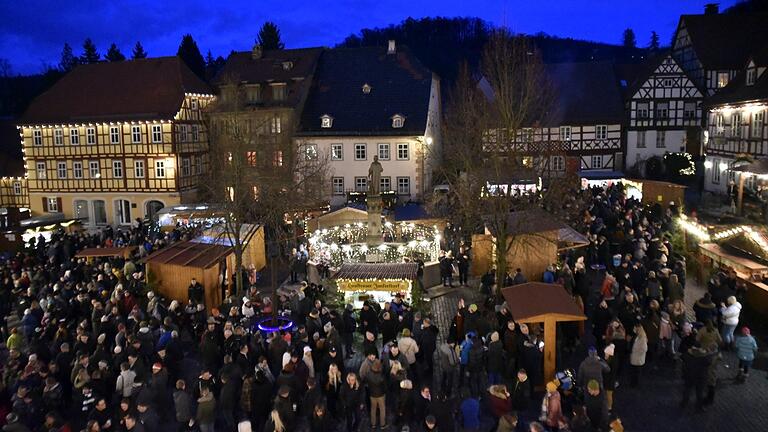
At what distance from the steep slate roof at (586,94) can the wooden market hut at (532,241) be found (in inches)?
896

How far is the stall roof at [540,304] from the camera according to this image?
479 inches

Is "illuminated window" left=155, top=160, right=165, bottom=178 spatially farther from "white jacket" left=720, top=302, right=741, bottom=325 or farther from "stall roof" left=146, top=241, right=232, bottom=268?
"white jacket" left=720, top=302, right=741, bottom=325

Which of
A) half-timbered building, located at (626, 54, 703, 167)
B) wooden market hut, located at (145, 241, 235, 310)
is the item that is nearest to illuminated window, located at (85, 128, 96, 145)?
wooden market hut, located at (145, 241, 235, 310)

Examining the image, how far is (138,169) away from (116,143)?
6.21ft

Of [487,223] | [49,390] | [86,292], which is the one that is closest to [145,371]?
[49,390]

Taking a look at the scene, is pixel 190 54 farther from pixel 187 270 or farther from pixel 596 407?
pixel 596 407

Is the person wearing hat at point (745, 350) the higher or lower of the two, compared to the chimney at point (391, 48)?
lower

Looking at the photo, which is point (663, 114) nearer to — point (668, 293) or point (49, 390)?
point (668, 293)

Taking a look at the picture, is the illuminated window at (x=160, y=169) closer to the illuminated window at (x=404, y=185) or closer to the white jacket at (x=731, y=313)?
the illuminated window at (x=404, y=185)

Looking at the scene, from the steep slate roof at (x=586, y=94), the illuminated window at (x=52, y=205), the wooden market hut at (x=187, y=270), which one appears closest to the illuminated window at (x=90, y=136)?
the illuminated window at (x=52, y=205)

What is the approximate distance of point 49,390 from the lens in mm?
11617

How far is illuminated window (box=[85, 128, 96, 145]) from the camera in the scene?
122 feet

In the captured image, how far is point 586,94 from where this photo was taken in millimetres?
43000

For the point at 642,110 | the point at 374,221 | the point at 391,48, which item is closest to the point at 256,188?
the point at 374,221
